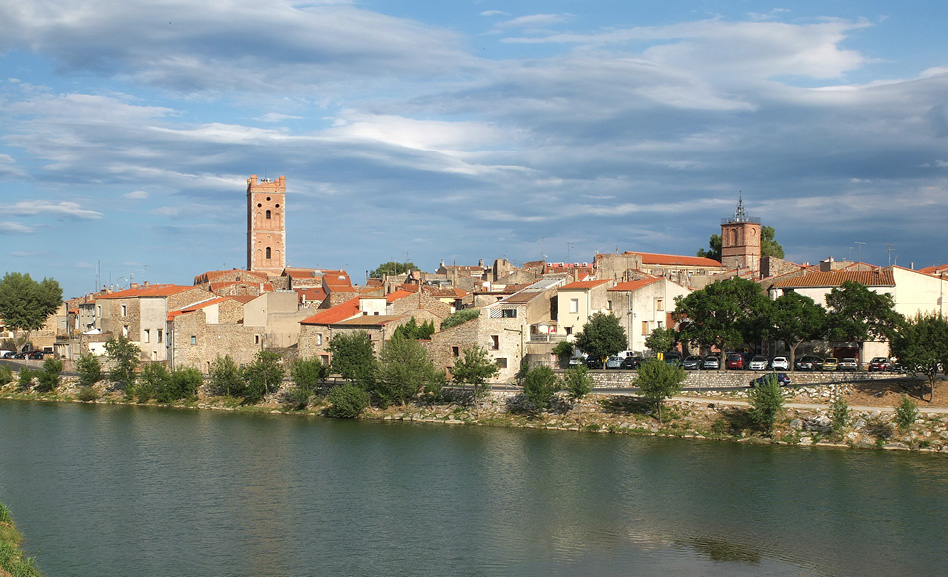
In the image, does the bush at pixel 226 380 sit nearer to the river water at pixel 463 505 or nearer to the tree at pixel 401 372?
the river water at pixel 463 505

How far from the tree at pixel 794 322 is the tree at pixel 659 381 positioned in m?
8.48

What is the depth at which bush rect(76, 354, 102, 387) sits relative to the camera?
5869 centimetres

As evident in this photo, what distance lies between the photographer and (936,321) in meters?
41.0

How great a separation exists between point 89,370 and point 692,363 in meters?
36.9

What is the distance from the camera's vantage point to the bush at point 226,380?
5375cm

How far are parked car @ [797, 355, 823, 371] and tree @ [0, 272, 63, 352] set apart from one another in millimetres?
63517

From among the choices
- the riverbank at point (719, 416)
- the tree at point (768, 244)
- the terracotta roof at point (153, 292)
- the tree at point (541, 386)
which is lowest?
the riverbank at point (719, 416)

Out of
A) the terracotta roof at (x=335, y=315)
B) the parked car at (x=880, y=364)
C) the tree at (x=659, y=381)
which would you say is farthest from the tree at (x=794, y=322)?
the terracotta roof at (x=335, y=315)

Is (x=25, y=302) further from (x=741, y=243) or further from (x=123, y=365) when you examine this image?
(x=741, y=243)

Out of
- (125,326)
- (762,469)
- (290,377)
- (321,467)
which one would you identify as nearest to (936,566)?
(762,469)

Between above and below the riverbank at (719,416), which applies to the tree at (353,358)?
above

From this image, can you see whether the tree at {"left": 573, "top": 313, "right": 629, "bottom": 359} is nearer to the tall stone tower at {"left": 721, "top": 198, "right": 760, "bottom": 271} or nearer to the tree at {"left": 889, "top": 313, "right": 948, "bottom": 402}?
the tree at {"left": 889, "top": 313, "right": 948, "bottom": 402}

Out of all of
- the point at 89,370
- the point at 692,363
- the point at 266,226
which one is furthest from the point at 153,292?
the point at 266,226

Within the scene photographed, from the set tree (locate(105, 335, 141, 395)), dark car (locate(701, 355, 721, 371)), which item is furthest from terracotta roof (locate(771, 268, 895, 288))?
tree (locate(105, 335, 141, 395))
